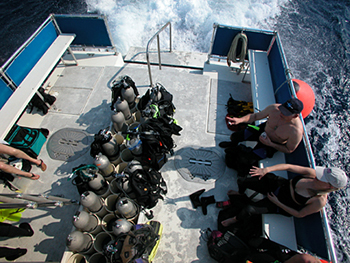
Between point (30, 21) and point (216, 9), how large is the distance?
10.2 m

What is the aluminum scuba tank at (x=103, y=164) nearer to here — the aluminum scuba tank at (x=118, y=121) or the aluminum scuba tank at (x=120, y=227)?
the aluminum scuba tank at (x=118, y=121)

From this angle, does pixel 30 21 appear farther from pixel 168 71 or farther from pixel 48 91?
pixel 168 71

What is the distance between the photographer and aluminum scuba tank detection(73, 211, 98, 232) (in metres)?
2.76

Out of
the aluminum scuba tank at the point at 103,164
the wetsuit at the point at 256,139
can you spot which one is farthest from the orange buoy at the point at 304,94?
the aluminum scuba tank at the point at 103,164

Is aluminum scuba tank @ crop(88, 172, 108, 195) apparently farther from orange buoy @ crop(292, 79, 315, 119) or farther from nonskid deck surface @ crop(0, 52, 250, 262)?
orange buoy @ crop(292, 79, 315, 119)

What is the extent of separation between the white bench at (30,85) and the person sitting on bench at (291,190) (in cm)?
474

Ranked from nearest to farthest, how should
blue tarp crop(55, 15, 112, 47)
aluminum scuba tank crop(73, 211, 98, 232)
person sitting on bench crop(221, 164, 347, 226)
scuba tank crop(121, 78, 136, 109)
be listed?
→ person sitting on bench crop(221, 164, 347, 226) → aluminum scuba tank crop(73, 211, 98, 232) → scuba tank crop(121, 78, 136, 109) → blue tarp crop(55, 15, 112, 47)

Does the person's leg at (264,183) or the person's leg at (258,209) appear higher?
the person's leg at (264,183)

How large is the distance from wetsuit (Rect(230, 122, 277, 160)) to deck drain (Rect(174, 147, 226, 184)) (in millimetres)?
561

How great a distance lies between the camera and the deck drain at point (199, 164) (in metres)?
3.89

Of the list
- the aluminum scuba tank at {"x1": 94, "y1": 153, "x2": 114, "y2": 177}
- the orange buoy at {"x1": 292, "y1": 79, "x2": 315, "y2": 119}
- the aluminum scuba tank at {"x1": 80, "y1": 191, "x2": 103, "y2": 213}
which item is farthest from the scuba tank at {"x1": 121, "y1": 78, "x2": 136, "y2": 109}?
the orange buoy at {"x1": 292, "y1": 79, "x2": 315, "y2": 119}

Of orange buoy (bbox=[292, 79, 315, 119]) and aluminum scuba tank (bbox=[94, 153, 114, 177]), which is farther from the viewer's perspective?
orange buoy (bbox=[292, 79, 315, 119])

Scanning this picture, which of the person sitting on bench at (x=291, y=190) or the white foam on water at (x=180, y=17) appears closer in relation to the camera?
the person sitting on bench at (x=291, y=190)

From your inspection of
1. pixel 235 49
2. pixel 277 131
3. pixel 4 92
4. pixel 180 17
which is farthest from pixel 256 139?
pixel 180 17
